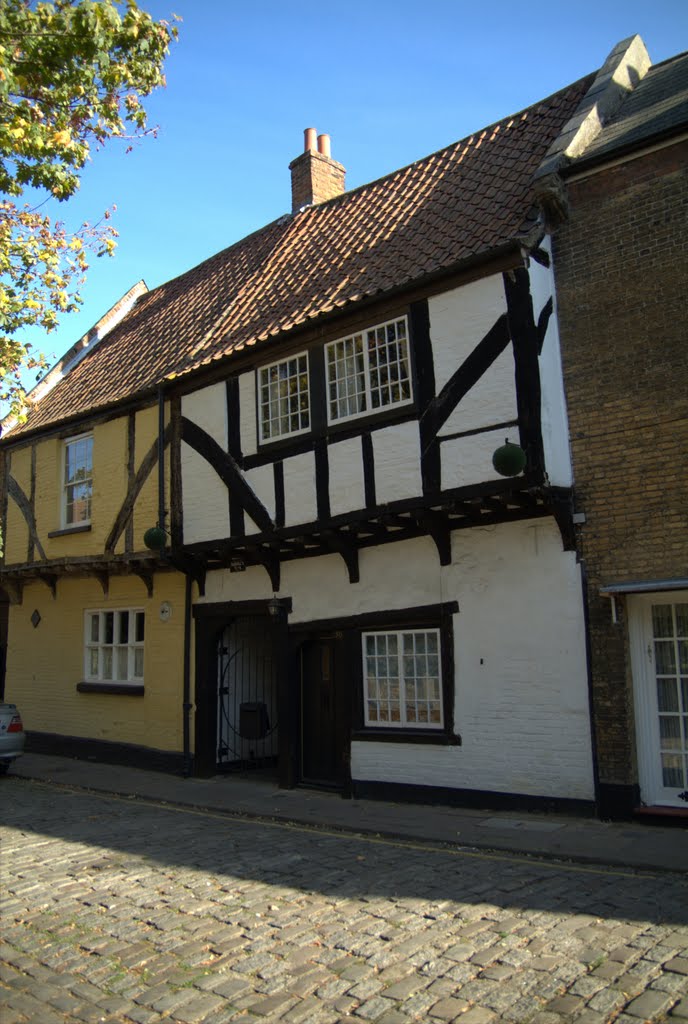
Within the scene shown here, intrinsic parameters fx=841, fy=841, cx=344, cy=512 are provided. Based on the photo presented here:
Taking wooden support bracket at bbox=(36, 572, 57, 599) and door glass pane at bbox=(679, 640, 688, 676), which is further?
wooden support bracket at bbox=(36, 572, 57, 599)

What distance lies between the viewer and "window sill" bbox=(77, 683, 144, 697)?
14.6 m

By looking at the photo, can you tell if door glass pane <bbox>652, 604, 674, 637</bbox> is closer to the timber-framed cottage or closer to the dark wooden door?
the timber-framed cottage

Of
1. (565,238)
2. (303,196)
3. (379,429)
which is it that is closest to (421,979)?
(379,429)

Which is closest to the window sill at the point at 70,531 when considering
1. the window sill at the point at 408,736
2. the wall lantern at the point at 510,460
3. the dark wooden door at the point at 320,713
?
the dark wooden door at the point at 320,713

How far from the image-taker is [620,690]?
8898mm

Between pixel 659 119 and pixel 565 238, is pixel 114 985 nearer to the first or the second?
pixel 565 238

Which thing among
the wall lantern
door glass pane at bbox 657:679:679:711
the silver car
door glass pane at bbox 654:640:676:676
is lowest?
the silver car

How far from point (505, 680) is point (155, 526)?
21.5ft

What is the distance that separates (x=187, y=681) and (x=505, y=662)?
233 inches

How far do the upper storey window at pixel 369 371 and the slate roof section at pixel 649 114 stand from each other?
2.95 meters

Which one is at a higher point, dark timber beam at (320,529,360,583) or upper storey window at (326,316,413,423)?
upper storey window at (326,316,413,423)

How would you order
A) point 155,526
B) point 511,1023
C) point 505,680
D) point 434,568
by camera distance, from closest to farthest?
point 511,1023
point 505,680
point 434,568
point 155,526

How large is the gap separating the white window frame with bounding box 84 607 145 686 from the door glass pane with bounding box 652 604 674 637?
912cm

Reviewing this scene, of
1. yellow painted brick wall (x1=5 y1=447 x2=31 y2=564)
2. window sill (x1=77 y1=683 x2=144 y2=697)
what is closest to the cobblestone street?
window sill (x1=77 y1=683 x2=144 y2=697)
